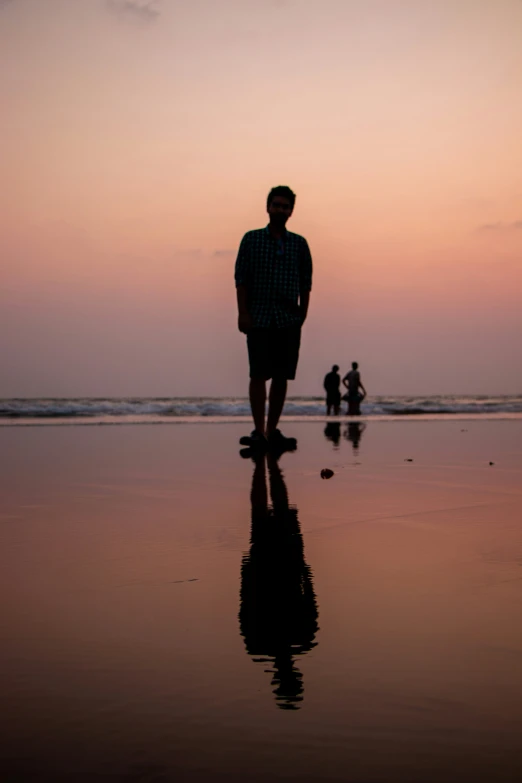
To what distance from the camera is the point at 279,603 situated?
6.46 feet

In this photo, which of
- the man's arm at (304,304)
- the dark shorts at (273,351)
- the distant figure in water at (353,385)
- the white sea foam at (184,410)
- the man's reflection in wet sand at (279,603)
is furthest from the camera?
the distant figure in water at (353,385)

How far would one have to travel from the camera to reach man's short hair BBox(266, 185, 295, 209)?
6.15 meters

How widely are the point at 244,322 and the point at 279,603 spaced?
4427 millimetres

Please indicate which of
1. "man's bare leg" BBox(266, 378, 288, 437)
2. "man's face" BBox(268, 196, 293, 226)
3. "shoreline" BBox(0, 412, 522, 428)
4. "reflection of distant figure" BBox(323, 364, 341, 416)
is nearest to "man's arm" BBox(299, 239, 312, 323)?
"man's face" BBox(268, 196, 293, 226)

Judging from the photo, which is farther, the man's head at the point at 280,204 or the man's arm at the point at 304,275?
the man's arm at the point at 304,275

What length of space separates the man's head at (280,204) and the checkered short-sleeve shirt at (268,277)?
0.11 m

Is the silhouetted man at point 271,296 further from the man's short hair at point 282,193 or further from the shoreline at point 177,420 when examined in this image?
the shoreline at point 177,420

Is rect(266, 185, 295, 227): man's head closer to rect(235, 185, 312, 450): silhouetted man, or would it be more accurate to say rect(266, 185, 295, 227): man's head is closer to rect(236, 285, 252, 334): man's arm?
rect(235, 185, 312, 450): silhouetted man

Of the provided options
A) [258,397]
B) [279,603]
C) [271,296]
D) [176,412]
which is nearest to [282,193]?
[271,296]

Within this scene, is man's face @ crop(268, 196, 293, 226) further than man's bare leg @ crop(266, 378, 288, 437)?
No

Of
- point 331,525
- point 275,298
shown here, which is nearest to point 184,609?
point 331,525

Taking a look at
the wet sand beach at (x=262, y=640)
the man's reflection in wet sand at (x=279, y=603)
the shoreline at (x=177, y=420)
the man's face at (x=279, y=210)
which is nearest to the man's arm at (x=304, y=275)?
the man's face at (x=279, y=210)

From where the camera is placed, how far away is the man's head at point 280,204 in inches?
242

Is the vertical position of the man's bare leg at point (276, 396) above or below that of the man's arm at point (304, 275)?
below
